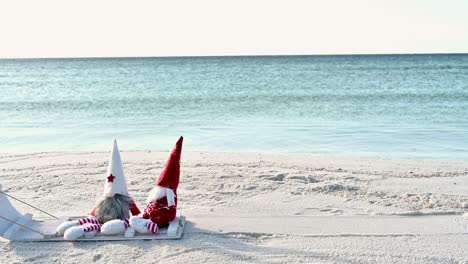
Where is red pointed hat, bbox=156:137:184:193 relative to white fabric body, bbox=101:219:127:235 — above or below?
above

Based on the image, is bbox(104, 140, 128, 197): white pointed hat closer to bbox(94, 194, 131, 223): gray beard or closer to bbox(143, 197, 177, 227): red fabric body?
bbox(94, 194, 131, 223): gray beard

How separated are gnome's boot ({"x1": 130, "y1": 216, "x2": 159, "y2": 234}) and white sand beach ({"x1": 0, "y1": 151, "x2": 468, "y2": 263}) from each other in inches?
5.2

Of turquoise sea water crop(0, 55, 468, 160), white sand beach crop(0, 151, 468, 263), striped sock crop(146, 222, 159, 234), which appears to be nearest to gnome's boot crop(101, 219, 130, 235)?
white sand beach crop(0, 151, 468, 263)

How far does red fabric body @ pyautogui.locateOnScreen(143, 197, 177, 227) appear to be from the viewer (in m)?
4.98

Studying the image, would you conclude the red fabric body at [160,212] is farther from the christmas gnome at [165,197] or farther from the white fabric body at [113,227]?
the white fabric body at [113,227]

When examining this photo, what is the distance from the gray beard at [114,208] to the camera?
16.5ft

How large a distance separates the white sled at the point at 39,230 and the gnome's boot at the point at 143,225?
4cm

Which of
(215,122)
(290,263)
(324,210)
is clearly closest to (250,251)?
(290,263)

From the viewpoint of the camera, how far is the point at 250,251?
15.2ft

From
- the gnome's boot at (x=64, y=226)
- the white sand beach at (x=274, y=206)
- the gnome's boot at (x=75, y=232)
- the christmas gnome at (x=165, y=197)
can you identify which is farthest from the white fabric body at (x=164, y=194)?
the gnome's boot at (x=64, y=226)

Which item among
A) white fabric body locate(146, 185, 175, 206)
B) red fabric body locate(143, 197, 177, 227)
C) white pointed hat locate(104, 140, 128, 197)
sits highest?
white pointed hat locate(104, 140, 128, 197)

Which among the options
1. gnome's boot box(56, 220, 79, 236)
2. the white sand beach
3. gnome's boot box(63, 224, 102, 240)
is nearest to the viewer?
the white sand beach

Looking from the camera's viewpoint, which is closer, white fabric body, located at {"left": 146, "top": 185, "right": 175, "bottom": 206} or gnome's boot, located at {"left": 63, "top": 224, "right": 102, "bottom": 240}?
gnome's boot, located at {"left": 63, "top": 224, "right": 102, "bottom": 240}

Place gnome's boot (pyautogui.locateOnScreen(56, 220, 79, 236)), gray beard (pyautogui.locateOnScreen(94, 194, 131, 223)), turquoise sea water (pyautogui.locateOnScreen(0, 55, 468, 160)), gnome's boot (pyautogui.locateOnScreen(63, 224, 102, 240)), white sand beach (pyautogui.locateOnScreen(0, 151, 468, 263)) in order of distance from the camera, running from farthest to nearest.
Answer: turquoise sea water (pyautogui.locateOnScreen(0, 55, 468, 160)) < gray beard (pyautogui.locateOnScreen(94, 194, 131, 223)) < gnome's boot (pyautogui.locateOnScreen(56, 220, 79, 236)) < gnome's boot (pyautogui.locateOnScreen(63, 224, 102, 240)) < white sand beach (pyautogui.locateOnScreen(0, 151, 468, 263))
